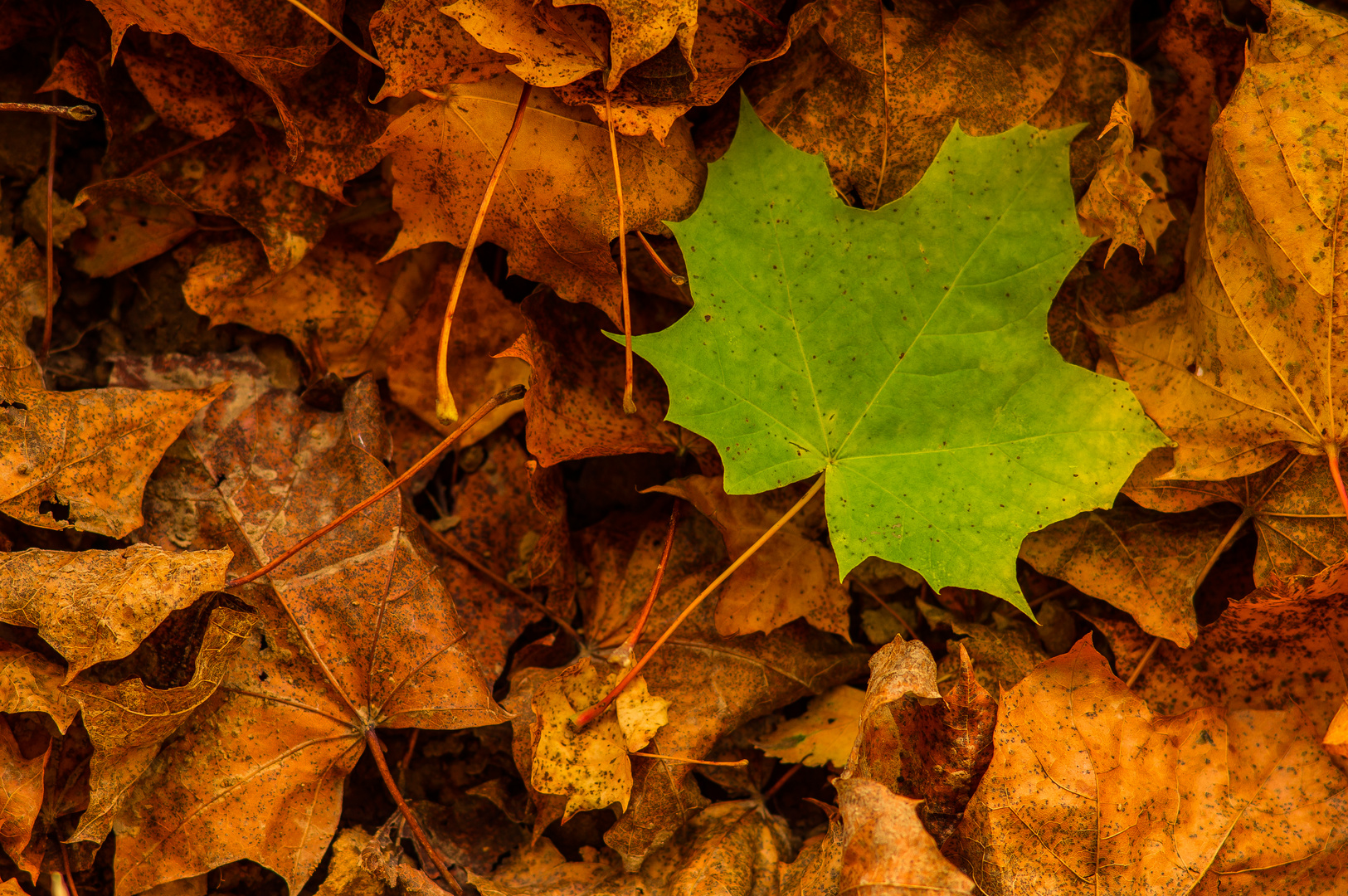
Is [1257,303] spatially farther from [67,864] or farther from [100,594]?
[67,864]

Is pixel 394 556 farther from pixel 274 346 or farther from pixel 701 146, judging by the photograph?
pixel 701 146

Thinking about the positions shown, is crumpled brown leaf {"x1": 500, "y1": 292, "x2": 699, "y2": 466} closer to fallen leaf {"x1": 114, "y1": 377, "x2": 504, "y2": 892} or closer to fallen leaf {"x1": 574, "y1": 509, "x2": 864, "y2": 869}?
fallen leaf {"x1": 574, "y1": 509, "x2": 864, "y2": 869}

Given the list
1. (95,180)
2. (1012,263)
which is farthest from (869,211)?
(95,180)

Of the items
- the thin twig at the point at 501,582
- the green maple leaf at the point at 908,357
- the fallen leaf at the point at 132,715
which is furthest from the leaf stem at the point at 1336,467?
the fallen leaf at the point at 132,715

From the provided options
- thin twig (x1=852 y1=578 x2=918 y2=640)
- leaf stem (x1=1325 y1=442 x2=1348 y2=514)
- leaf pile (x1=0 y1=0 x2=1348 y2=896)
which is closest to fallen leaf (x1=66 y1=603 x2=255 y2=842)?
leaf pile (x1=0 y1=0 x2=1348 y2=896)

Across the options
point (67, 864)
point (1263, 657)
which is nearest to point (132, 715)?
point (67, 864)

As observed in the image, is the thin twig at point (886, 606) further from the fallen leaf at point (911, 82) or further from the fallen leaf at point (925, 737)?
the fallen leaf at point (911, 82)
